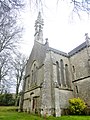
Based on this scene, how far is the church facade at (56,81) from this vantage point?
1667 cm

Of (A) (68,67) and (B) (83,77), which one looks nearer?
(B) (83,77)

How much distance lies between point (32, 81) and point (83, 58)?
31.2ft

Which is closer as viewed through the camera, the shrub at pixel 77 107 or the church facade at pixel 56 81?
the shrub at pixel 77 107

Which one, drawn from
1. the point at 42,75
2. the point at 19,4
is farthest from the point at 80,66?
the point at 19,4

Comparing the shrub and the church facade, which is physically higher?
the church facade

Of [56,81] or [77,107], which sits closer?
[77,107]

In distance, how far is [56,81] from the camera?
60.3 ft

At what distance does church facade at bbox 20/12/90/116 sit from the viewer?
1667cm

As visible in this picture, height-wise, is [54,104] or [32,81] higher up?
[32,81]

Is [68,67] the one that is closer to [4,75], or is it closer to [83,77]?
[83,77]

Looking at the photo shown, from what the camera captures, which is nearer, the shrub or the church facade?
the shrub

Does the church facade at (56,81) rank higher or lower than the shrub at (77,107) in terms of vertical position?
higher

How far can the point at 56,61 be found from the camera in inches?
824

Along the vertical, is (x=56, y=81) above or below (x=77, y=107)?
above
